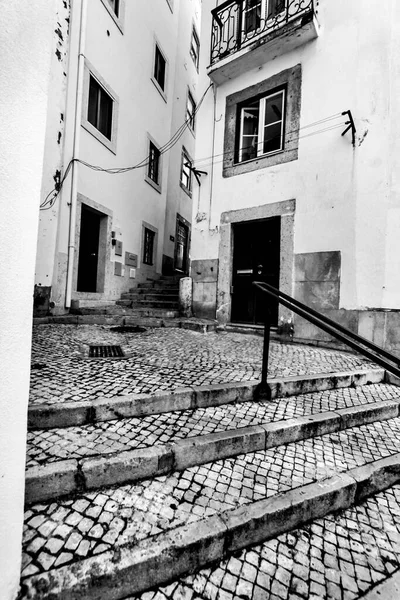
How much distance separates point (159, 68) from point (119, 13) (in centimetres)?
262

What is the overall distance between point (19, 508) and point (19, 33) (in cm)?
176

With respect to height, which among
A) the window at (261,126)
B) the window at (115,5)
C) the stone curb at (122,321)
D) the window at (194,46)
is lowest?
the stone curb at (122,321)

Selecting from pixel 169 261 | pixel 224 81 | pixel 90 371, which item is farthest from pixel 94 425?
pixel 169 261

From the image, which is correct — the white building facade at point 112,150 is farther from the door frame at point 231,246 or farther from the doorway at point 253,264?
the doorway at point 253,264

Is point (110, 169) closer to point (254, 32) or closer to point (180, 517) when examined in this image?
point (254, 32)

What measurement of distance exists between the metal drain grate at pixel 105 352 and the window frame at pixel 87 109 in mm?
5741

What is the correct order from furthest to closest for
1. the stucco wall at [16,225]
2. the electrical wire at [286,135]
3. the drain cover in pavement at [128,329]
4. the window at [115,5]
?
the window at [115,5], the drain cover in pavement at [128,329], the electrical wire at [286,135], the stucco wall at [16,225]

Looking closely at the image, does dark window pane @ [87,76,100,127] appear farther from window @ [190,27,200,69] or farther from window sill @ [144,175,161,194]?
window @ [190,27,200,69]

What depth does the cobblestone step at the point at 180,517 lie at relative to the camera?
1200 mm

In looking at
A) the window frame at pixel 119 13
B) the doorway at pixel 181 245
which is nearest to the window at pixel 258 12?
the window frame at pixel 119 13

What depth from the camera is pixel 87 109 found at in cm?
716

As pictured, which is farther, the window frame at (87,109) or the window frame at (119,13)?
the window frame at (119,13)

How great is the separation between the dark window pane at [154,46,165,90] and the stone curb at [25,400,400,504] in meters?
11.9

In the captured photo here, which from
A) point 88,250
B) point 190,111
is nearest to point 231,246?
point 88,250
